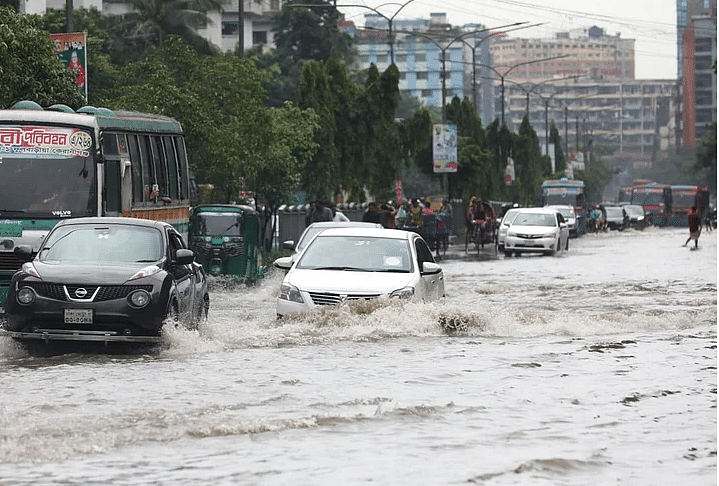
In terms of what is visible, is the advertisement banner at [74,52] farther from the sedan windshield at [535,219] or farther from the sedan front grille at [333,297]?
the sedan windshield at [535,219]

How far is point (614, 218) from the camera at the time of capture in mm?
96000

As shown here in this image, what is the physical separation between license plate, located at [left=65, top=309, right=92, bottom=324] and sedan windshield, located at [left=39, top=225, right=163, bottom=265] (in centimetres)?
89

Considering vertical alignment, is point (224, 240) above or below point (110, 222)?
below

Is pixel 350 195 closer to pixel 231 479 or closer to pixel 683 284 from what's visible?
pixel 683 284

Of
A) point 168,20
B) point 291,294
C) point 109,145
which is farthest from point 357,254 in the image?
point 168,20

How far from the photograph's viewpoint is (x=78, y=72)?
3078cm

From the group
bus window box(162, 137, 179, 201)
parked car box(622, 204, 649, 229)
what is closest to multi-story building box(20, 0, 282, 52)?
parked car box(622, 204, 649, 229)

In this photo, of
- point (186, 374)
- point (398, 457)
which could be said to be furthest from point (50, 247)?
point (398, 457)

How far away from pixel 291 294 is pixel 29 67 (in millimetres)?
12491

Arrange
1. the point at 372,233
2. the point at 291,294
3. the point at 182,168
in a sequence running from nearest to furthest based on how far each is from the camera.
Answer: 1. the point at 291,294
2. the point at 372,233
3. the point at 182,168

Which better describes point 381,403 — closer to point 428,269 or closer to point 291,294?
point 291,294

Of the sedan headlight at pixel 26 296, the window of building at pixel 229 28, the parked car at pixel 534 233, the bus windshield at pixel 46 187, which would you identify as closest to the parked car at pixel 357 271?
the sedan headlight at pixel 26 296

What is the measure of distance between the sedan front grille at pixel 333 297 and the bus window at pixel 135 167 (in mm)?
7090

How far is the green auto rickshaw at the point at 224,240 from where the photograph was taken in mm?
31188
